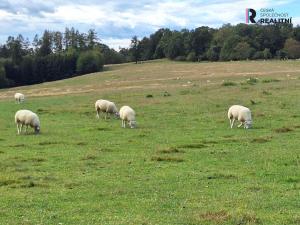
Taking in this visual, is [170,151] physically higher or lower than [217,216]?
lower

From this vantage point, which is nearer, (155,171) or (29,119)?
(155,171)

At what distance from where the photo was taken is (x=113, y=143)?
22.7 meters

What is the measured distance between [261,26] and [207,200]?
138 meters

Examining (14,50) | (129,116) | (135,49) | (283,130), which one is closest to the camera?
(283,130)

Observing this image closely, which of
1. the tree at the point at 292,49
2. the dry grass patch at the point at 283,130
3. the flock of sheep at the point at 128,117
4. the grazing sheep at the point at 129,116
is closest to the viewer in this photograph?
the dry grass patch at the point at 283,130

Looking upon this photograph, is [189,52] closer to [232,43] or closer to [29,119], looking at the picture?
[232,43]

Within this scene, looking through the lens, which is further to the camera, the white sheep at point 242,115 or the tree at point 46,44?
the tree at point 46,44

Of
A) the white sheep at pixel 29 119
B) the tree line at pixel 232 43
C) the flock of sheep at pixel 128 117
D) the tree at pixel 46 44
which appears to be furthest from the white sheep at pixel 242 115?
the tree at pixel 46 44

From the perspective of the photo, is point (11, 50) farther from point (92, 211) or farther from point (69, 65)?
point (92, 211)

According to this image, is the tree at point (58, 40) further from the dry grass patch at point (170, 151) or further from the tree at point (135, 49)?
the dry grass patch at point (170, 151)

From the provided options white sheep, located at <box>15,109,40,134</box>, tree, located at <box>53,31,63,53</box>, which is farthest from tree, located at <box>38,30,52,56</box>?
white sheep, located at <box>15,109,40,134</box>

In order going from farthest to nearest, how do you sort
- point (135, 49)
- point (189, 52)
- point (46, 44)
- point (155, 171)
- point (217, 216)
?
point (46, 44)
point (135, 49)
point (189, 52)
point (155, 171)
point (217, 216)

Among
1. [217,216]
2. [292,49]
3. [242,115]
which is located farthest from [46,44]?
[217,216]

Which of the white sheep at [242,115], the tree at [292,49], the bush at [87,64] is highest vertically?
the tree at [292,49]
